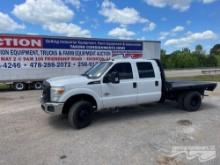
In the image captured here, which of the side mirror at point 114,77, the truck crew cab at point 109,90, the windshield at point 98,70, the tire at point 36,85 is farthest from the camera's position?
the tire at point 36,85

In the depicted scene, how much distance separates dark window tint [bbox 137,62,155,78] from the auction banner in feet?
22.3

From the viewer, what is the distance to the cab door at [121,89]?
273 inches

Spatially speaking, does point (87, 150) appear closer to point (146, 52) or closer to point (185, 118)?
point (185, 118)

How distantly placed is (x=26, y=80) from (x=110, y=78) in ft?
32.2

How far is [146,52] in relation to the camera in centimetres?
1873

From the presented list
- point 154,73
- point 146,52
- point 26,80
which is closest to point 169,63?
point 146,52

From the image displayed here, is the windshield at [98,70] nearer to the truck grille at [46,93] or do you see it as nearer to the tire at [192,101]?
the truck grille at [46,93]

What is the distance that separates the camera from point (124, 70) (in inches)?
287

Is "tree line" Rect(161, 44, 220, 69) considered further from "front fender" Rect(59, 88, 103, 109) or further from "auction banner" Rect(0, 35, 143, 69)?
"front fender" Rect(59, 88, 103, 109)

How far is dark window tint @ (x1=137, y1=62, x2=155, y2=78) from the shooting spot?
7.54 meters

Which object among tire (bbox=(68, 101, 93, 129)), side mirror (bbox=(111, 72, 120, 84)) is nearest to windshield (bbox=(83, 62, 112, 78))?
side mirror (bbox=(111, 72, 120, 84))

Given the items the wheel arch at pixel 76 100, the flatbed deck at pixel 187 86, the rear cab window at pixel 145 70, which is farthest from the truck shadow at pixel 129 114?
the rear cab window at pixel 145 70

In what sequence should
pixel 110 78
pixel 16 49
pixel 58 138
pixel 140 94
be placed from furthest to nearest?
pixel 16 49
pixel 140 94
pixel 110 78
pixel 58 138

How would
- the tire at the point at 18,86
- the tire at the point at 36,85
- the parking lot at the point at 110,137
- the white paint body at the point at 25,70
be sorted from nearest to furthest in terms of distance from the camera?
1. the parking lot at the point at 110,137
2. the white paint body at the point at 25,70
3. the tire at the point at 18,86
4. the tire at the point at 36,85
